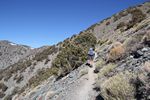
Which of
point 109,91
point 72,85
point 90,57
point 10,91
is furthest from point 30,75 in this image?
point 109,91

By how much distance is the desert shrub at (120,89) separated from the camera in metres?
8.82

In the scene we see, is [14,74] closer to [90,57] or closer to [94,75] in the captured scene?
[90,57]

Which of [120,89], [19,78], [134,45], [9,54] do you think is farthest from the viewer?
[9,54]

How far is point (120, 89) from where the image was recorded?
9.06 meters

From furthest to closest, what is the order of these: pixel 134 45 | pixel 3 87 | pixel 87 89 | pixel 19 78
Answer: pixel 19 78 < pixel 3 87 < pixel 134 45 < pixel 87 89

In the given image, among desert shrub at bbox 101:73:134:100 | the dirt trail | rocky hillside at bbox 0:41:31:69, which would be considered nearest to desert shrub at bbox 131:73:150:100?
desert shrub at bbox 101:73:134:100

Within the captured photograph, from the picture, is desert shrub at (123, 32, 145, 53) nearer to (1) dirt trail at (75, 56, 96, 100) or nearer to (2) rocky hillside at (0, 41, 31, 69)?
(1) dirt trail at (75, 56, 96, 100)

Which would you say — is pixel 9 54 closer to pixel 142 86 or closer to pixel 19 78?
pixel 19 78

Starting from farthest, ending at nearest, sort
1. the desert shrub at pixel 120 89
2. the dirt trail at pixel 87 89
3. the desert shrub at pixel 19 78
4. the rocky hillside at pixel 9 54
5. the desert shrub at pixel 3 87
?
the rocky hillside at pixel 9 54 < the desert shrub at pixel 19 78 < the desert shrub at pixel 3 87 < the dirt trail at pixel 87 89 < the desert shrub at pixel 120 89

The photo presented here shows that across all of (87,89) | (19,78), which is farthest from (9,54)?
(87,89)

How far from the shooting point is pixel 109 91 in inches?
373

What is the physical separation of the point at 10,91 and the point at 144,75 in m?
34.3

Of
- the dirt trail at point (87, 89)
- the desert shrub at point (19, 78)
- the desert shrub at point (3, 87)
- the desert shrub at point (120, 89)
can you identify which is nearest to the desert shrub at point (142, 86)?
the desert shrub at point (120, 89)

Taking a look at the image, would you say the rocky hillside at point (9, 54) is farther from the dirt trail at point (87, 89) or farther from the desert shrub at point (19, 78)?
the dirt trail at point (87, 89)
